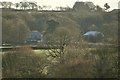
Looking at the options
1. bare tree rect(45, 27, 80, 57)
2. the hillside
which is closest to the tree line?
the hillside

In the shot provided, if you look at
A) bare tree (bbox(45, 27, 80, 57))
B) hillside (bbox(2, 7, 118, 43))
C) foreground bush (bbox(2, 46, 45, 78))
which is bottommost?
foreground bush (bbox(2, 46, 45, 78))

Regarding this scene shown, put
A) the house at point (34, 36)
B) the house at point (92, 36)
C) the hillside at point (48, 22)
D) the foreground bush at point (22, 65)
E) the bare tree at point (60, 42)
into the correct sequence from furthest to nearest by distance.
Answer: the house at point (34, 36)
the hillside at point (48, 22)
the house at point (92, 36)
the bare tree at point (60, 42)
the foreground bush at point (22, 65)

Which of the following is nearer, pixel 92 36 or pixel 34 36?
pixel 92 36

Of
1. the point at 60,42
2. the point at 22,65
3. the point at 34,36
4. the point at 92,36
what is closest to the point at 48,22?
the point at 34,36

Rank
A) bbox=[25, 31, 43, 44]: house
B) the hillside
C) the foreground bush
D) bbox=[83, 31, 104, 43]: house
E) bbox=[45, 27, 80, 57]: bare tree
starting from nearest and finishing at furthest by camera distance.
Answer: the foreground bush
bbox=[45, 27, 80, 57]: bare tree
bbox=[83, 31, 104, 43]: house
the hillside
bbox=[25, 31, 43, 44]: house

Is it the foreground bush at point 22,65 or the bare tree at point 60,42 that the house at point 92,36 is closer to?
the bare tree at point 60,42

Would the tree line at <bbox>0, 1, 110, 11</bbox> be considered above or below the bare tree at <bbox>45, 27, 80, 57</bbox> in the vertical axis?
above

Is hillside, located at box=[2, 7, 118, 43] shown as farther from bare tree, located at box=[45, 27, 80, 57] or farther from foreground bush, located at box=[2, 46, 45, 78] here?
foreground bush, located at box=[2, 46, 45, 78]

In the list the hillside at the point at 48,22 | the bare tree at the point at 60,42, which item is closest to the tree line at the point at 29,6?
the hillside at the point at 48,22

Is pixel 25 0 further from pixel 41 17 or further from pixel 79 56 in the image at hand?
pixel 79 56

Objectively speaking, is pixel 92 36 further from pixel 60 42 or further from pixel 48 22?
pixel 60 42

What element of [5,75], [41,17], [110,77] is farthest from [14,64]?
[41,17]

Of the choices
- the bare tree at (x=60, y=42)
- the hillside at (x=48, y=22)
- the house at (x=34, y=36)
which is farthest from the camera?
the house at (x=34, y=36)

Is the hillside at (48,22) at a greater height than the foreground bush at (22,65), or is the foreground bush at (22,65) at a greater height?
the hillside at (48,22)
